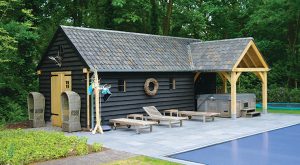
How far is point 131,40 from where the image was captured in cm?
1917

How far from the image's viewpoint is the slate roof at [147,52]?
1622 cm

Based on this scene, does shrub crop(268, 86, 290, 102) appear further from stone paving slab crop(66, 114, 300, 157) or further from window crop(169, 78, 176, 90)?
window crop(169, 78, 176, 90)

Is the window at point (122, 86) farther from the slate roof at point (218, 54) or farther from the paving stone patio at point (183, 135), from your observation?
the slate roof at point (218, 54)

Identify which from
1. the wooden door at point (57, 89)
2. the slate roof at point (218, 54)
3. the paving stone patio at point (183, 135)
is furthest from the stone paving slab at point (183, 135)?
the slate roof at point (218, 54)

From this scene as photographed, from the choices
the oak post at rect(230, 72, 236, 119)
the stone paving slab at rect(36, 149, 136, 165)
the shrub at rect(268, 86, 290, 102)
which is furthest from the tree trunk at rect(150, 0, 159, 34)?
the stone paving slab at rect(36, 149, 136, 165)

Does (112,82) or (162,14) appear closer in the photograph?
(112,82)

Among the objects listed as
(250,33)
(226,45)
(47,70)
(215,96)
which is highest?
(250,33)

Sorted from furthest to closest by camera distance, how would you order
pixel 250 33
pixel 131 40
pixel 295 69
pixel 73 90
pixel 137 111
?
1. pixel 250 33
2. pixel 295 69
3. pixel 131 40
4. pixel 137 111
5. pixel 73 90

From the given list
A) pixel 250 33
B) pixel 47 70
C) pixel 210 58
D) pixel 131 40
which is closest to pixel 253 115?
pixel 210 58

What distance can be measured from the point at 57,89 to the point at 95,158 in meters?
8.14

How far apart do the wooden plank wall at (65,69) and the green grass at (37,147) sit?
3.79m

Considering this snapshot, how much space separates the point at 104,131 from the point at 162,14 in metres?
19.4

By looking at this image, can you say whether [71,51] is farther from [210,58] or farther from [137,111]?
[210,58]

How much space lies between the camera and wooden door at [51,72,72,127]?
16.5m
